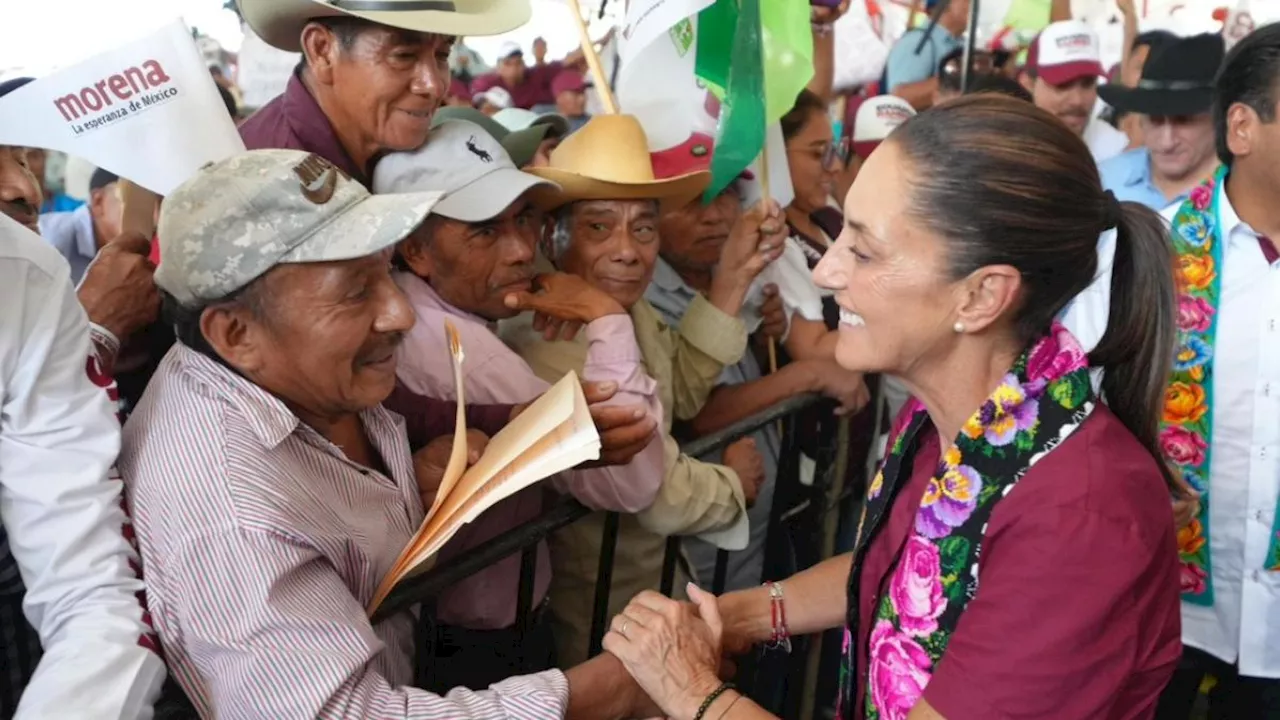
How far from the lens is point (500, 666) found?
2.14 metres

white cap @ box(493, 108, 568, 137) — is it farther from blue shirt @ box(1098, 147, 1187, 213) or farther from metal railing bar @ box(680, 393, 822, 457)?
blue shirt @ box(1098, 147, 1187, 213)

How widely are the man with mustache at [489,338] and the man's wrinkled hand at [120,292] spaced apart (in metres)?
0.48

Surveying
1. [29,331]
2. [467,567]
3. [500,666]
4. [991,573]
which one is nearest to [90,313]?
[29,331]

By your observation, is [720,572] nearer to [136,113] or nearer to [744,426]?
[744,426]

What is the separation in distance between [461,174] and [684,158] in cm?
89

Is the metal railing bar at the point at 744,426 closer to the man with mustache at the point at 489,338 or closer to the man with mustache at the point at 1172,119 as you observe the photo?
the man with mustache at the point at 489,338

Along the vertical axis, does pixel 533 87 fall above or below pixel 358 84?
below

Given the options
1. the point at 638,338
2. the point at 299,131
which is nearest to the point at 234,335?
the point at 299,131

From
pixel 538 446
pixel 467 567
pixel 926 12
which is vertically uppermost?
pixel 538 446

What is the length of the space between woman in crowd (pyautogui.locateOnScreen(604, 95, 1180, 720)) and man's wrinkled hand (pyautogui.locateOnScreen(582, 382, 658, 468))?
0.36 m

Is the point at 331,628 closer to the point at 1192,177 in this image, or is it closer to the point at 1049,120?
the point at 1049,120

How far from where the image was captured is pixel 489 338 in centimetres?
215

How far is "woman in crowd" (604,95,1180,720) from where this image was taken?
4.29ft

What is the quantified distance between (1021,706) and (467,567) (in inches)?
35.7
